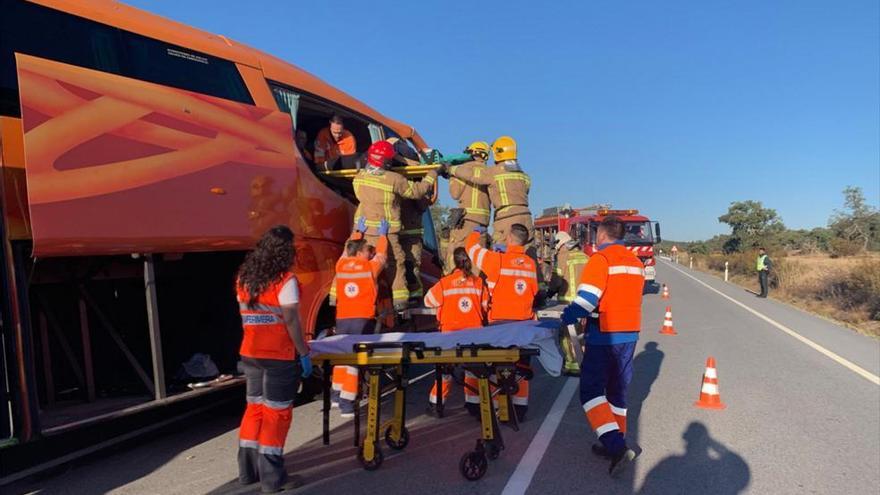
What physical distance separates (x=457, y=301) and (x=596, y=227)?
45.6ft

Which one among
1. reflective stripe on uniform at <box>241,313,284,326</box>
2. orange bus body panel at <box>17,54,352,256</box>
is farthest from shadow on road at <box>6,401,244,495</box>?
orange bus body panel at <box>17,54,352,256</box>

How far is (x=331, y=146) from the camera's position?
696cm

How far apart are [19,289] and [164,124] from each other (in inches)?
57.8

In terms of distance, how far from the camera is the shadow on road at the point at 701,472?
12.8 feet

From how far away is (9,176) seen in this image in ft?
11.4

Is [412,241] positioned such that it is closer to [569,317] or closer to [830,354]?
[569,317]

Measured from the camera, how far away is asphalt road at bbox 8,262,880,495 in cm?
396

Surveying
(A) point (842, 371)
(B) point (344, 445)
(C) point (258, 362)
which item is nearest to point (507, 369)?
(B) point (344, 445)

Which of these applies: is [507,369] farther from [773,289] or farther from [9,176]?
[773,289]

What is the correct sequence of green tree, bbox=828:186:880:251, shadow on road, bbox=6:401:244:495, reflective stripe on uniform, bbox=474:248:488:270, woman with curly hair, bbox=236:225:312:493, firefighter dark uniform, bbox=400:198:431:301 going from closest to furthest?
woman with curly hair, bbox=236:225:312:493 → shadow on road, bbox=6:401:244:495 → reflective stripe on uniform, bbox=474:248:488:270 → firefighter dark uniform, bbox=400:198:431:301 → green tree, bbox=828:186:880:251

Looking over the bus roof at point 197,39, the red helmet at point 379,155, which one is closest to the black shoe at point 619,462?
the red helmet at point 379,155

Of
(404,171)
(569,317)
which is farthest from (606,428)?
(404,171)

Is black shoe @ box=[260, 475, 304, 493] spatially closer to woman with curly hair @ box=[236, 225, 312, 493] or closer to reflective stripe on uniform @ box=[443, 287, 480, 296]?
woman with curly hair @ box=[236, 225, 312, 493]

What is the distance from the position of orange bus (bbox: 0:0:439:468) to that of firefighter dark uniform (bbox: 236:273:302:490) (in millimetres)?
990
